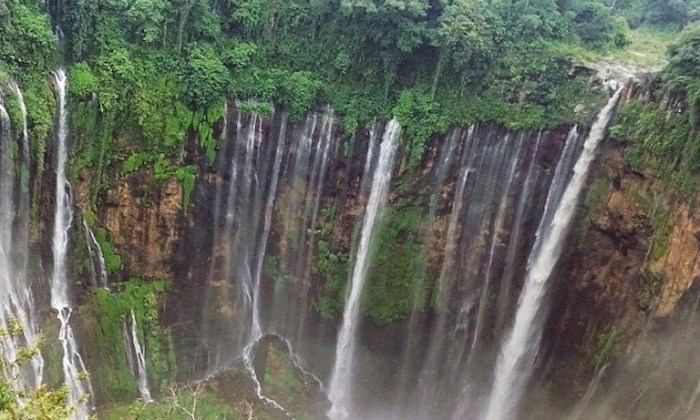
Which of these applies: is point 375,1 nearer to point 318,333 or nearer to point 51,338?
point 318,333

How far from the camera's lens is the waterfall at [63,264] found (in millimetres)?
14453

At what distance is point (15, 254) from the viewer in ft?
47.3

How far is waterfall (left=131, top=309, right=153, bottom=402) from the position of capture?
16.3 m

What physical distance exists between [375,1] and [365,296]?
7.68 meters

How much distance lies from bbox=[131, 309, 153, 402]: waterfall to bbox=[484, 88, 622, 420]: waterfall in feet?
29.7

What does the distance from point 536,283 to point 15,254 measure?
1233 centimetres

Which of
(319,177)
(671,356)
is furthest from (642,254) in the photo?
(319,177)

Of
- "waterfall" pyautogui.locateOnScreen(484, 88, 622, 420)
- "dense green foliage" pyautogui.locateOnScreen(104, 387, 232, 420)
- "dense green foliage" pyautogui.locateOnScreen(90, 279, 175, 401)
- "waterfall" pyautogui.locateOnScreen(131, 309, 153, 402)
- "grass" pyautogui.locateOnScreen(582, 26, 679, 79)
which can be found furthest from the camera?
"waterfall" pyautogui.locateOnScreen(131, 309, 153, 402)

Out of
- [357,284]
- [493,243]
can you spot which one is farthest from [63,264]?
[493,243]

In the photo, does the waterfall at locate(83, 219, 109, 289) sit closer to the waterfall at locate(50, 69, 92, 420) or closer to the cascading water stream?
the waterfall at locate(50, 69, 92, 420)

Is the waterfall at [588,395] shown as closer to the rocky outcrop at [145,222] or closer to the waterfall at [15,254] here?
the rocky outcrop at [145,222]

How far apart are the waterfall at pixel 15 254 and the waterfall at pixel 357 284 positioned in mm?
7580

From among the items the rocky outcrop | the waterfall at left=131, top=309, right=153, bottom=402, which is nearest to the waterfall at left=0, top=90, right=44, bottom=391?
the rocky outcrop

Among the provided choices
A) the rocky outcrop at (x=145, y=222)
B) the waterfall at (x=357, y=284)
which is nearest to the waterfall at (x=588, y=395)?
the waterfall at (x=357, y=284)
